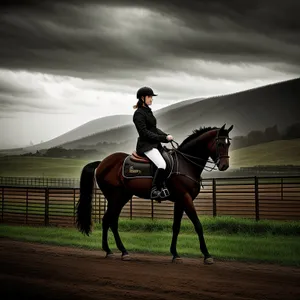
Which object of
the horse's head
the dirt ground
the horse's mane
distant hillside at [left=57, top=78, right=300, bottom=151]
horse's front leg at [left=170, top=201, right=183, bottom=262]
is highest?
distant hillside at [left=57, top=78, right=300, bottom=151]

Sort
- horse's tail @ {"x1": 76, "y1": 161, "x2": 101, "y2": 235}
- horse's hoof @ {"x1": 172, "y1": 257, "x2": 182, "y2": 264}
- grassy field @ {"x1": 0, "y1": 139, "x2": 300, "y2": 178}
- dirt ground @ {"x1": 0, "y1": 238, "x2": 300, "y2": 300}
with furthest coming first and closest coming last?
grassy field @ {"x1": 0, "y1": 139, "x2": 300, "y2": 178} → horse's tail @ {"x1": 76, "y1": 161, "x2": 101, "y2": 235} → horse's hoof @ {"x1": 172, "y1": 257, "x2": 182, "y2": 264} → dirt ground @ {"x1": 0, "y1": 238, "x2": 300, "y2": 300}

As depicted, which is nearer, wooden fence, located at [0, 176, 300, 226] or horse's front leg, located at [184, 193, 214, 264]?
horse's front leg, located at [184, 193, 214, 264]

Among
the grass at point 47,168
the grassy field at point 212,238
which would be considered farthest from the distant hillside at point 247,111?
the grassy field at point 212,238

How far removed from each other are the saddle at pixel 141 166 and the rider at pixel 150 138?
12 cm

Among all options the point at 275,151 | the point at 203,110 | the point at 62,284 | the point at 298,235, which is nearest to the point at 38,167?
the point at 275,151

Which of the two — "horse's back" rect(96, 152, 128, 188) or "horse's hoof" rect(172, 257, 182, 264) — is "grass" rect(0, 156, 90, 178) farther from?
"horse's hoof" rect(172, 257, 182, 264)

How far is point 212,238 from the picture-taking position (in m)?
10.4

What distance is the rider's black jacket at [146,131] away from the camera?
306 inches

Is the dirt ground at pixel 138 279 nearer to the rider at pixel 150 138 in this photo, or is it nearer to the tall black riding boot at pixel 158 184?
the tall black riding boot at pixel 158 184

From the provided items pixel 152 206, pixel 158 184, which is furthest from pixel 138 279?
pixel 152 206

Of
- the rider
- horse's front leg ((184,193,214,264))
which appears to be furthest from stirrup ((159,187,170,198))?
horse's front leg ((184,193,214,264))

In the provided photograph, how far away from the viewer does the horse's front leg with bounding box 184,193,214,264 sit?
732cm

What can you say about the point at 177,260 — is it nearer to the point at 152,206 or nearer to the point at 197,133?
the point at 197,133

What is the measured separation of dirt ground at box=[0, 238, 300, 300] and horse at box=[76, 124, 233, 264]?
1.64ft
